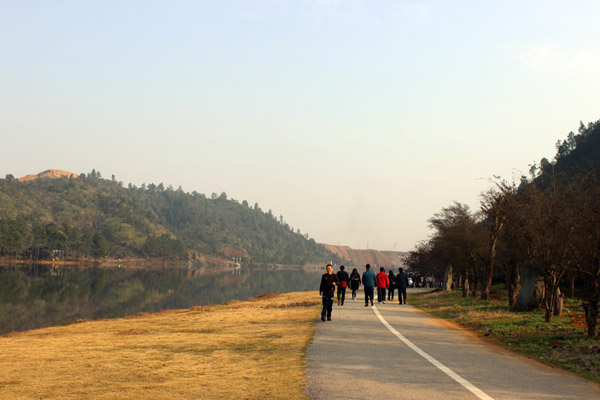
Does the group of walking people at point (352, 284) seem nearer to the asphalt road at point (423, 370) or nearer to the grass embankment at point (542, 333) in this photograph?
the asphalt road at point (423, 370)

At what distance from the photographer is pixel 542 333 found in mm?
17797

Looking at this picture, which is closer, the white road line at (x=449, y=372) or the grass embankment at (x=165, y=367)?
the white road line at (x=449, y=372)

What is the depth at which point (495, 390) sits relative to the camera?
9.03 metres

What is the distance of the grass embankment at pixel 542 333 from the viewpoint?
1299cm

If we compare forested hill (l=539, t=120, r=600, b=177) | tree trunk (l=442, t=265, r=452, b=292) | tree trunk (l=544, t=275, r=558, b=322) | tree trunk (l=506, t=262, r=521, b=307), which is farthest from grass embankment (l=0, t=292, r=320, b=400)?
forested hill (l=539, t=120, r=600, b=177)

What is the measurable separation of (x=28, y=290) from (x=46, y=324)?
32474 millimetres

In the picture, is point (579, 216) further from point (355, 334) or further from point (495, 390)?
point (495, 390)

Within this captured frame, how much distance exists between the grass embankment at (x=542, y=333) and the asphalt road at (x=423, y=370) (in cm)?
81

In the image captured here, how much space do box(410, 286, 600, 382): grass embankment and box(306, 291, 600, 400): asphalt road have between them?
2.67ft

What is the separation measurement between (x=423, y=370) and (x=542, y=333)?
884cm

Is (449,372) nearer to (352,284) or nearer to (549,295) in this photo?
(549,295)

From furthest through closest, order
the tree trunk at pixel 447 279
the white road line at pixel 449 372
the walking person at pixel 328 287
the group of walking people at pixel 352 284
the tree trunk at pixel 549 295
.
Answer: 1. the tree trunk at pixel 447 279
2. the tree trunk at pixel 549 295
3. the group of walking people at pixel 352 284
4. the walking person at pixel 328 287
5. the white road line at pixel 449 372

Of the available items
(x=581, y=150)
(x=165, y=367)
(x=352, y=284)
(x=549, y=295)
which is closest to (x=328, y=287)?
(x=549, y=295)

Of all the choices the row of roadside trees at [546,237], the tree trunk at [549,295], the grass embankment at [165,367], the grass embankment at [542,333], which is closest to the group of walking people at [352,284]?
the grass embankment at [165,367]
